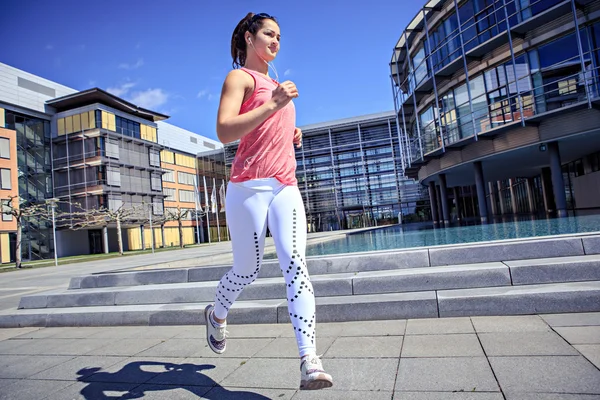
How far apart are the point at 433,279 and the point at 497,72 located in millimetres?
15133

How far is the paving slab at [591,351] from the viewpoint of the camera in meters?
2.43

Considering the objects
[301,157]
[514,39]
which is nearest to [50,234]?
[301,157]

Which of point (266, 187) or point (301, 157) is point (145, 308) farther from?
point (301, 157)

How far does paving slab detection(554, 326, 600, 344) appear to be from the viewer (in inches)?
111

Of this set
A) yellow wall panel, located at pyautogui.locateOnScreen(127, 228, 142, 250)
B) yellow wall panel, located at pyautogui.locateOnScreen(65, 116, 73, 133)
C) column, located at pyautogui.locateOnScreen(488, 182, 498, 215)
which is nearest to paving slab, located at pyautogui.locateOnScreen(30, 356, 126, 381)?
column, located at pyautogui.locateOnScreen(488, 182, 498, 215)

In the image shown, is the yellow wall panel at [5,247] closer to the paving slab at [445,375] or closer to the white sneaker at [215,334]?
the white sneaker at [215,334]

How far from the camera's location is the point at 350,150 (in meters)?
58.9

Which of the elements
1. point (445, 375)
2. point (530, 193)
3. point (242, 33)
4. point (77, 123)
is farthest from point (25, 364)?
point (77, 123)

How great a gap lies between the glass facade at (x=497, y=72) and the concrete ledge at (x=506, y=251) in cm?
1085

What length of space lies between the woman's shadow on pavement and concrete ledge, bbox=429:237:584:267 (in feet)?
10.8

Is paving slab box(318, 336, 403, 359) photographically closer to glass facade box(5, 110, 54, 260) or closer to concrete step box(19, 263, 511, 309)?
concrete step box(19, 263, 511, 309)

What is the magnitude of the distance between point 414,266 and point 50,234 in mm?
47308

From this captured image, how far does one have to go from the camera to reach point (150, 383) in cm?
277

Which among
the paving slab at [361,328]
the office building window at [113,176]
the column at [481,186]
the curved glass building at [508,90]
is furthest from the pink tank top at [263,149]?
the office building window at [113,176]
